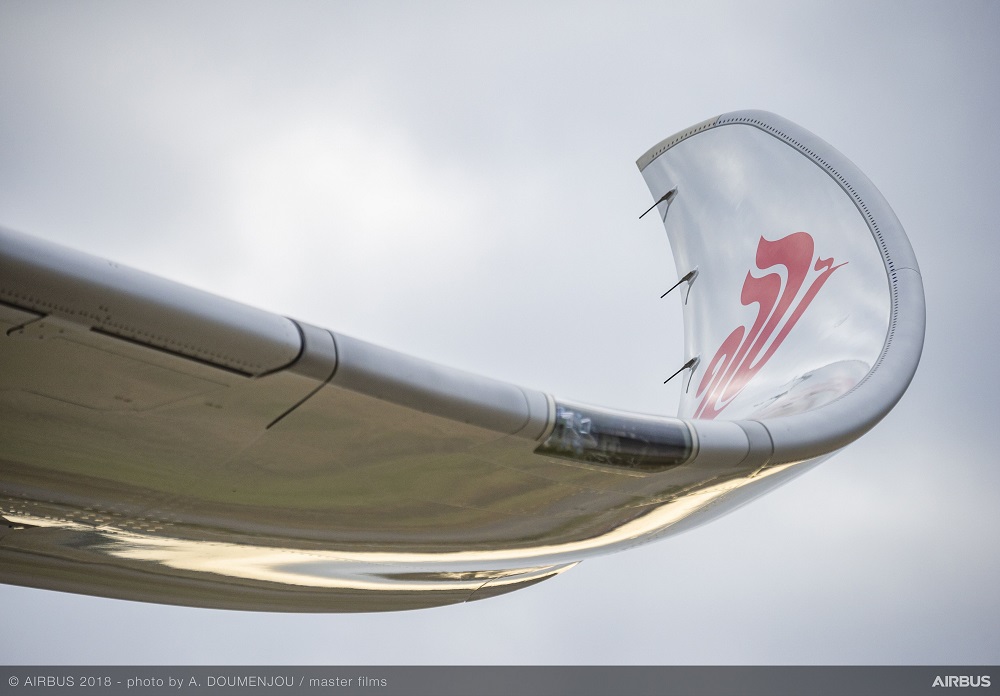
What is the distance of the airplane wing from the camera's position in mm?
3346

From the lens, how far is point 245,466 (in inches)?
167

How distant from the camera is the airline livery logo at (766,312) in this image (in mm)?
7988

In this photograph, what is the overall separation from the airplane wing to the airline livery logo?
0.05 meters

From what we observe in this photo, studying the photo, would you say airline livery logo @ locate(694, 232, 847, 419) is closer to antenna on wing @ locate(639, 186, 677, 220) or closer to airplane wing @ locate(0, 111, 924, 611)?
airplane wing @ locate(0, 111, 924, 611)

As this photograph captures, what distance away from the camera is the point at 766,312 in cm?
874

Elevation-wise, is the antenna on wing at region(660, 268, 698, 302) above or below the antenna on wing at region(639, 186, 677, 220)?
below

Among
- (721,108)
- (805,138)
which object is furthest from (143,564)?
(721,108)

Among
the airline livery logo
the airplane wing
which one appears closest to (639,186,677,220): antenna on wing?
the airline livery logo

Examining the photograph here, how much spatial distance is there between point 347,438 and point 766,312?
5.79 metres

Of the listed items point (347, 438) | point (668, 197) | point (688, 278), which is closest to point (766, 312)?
point (688, 278)

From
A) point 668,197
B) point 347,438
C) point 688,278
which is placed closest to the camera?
point 347,438

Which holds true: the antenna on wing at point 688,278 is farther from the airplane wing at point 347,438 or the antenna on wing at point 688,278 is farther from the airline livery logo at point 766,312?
the airplane wing at point 347,438

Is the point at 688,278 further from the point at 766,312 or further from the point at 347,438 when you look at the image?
the point at 347,438

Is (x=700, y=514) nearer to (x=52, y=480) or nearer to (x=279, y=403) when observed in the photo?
(x=279, y=403)
